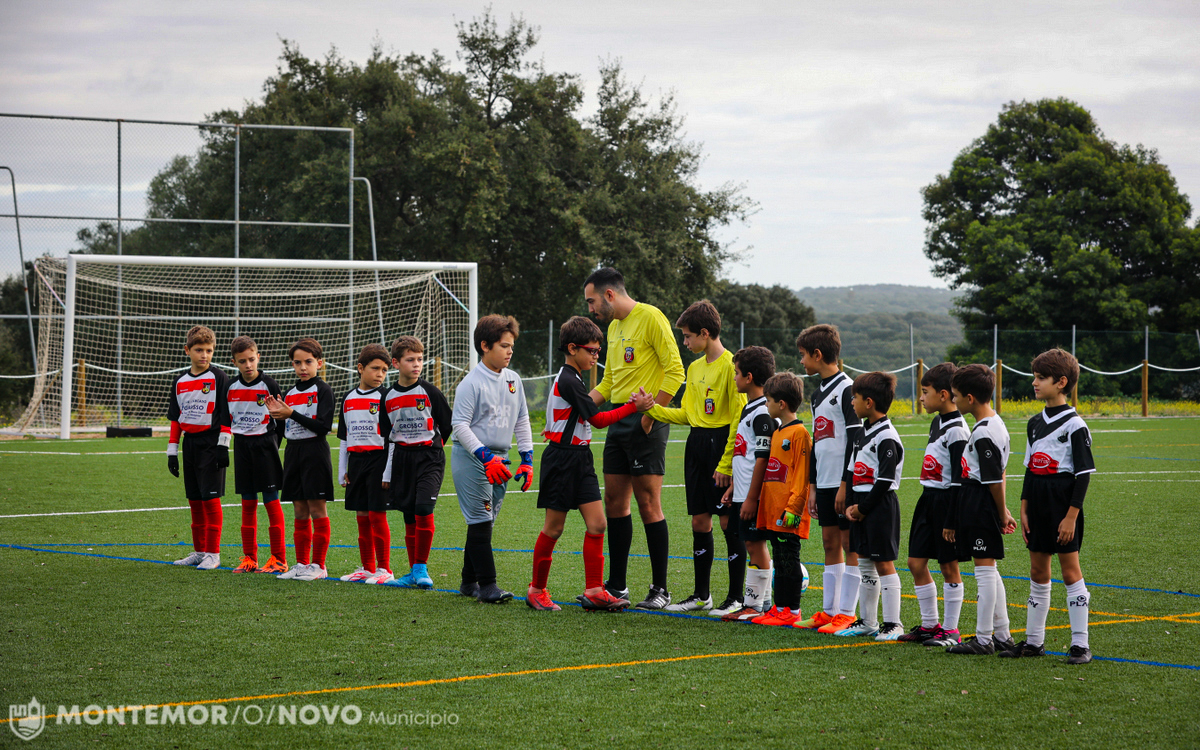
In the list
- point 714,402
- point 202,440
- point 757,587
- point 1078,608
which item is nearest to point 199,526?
point 202,440

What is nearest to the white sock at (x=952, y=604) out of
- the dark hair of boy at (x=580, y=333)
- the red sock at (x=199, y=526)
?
the dark hair of boy at (x=580, y=333)

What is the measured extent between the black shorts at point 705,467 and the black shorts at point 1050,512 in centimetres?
169

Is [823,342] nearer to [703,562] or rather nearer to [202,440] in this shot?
[703,562]

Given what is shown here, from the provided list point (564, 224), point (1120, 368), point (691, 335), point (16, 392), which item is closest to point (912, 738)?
point (691, 335)

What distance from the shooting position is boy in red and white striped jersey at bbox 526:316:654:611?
18.8 ft

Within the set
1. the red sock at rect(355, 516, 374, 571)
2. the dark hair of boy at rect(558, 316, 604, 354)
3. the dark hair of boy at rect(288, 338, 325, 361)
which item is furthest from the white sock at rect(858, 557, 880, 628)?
the dark hair of boy at rect(288, 338, 325, 361)

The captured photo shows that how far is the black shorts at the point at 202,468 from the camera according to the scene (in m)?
7.15

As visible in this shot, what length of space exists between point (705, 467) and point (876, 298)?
13305cm

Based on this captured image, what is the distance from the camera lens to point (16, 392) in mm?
21547

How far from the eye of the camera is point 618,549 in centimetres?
602

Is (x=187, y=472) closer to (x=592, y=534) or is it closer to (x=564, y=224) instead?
(x=592, y=534)

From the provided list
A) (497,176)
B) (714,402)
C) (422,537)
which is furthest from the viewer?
(497,176)

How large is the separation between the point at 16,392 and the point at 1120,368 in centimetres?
3019

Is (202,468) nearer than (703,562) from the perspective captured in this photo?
No
